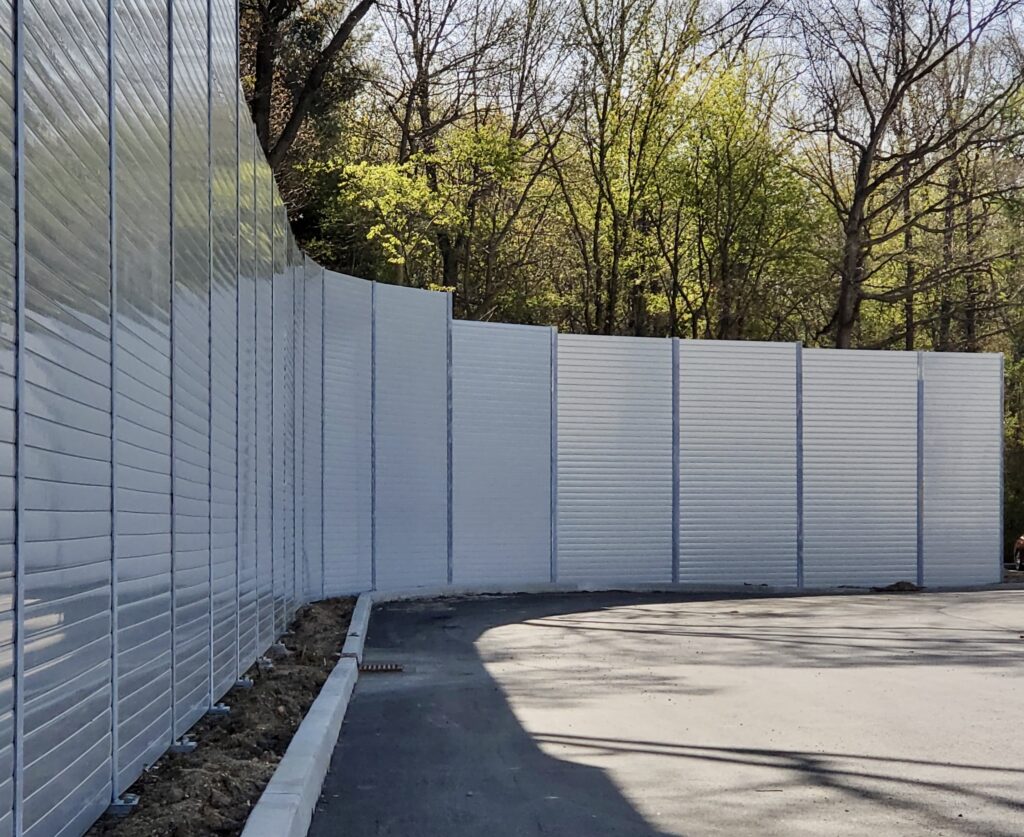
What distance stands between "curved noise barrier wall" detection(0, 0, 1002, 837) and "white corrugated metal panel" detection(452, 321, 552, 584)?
47 millimetres

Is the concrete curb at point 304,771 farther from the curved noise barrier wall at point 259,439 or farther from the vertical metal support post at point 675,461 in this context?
the vertical metal support post at point 675,461

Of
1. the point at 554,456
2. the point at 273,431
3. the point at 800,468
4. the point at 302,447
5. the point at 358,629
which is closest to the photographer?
the point at 273,431

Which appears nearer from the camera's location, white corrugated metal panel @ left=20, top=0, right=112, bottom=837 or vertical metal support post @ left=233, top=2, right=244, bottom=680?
white corrugated metal panel @ left=20, top=0, right=112, bottom=837

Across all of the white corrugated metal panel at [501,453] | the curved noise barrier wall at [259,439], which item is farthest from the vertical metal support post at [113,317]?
the white corrugated metal panel at [501,453]

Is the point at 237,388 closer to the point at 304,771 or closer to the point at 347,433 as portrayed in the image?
the point at 304,771

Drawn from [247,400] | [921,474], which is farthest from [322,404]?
[921,474]

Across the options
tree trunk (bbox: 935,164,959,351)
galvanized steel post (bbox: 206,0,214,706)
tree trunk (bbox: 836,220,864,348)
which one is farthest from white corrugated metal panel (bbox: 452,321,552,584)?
tree trunk (bbox: 935,164,959,351)

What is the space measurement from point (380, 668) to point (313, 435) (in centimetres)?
556

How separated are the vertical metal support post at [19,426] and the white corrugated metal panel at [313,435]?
36.3ft

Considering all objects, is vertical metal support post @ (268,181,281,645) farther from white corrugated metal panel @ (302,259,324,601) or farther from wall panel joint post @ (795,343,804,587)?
wall panel joint post @ (795,343,804,587)

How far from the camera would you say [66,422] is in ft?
14.7

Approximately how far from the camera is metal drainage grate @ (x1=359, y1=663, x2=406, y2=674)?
11438 mm

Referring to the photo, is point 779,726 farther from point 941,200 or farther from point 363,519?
point 941,200

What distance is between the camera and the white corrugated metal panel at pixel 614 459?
72.2 ft
